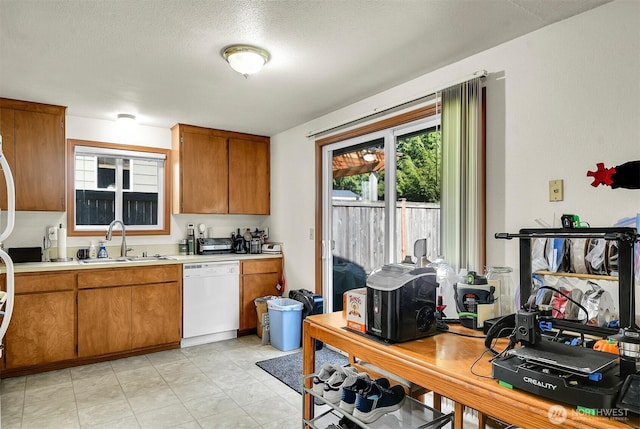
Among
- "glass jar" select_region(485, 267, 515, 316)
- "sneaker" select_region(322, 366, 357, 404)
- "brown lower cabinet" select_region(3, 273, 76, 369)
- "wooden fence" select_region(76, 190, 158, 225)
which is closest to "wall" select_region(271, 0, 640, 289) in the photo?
"glass jar" select_region(485, 267, 515, 316)

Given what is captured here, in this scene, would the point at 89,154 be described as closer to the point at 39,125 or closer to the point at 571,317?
the point at 39,125

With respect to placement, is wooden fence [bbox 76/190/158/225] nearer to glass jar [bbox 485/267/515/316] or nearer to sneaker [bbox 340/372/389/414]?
sneaker [bbox 340/372/389/414]

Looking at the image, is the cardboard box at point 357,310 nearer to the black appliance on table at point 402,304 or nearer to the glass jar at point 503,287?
the black appliance on table at point 402,304

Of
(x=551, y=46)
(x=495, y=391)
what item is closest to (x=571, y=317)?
(x=495, y=391)

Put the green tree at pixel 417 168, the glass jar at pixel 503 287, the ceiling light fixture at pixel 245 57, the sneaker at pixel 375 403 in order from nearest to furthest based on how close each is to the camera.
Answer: the sneaker at pixel 375 403, the glass jar at pixel 503 287, the ceiling light fixture at pixel 245 57, the green tree at pixel 417 168

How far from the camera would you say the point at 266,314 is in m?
4.29

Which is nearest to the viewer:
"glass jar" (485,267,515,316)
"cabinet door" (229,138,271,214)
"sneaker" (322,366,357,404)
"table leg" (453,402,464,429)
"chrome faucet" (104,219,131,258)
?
"table leg" (453,402,464,429)

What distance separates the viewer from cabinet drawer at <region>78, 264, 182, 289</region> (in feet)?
11.8

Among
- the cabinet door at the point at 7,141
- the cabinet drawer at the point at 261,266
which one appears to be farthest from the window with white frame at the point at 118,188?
the cabinet drawer at the point at 261,266

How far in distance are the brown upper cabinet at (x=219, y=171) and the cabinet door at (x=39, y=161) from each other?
1.14 metres

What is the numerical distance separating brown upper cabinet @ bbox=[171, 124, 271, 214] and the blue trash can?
4.70 feet

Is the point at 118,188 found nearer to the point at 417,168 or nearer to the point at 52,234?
the point at 52,234

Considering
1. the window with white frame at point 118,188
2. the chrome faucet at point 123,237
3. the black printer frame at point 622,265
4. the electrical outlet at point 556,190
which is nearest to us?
the black printer frame at point 622,265

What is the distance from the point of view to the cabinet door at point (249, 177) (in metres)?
4.81
